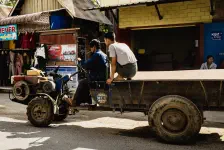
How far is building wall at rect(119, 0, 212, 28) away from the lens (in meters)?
10.8

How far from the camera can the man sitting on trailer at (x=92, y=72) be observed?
21.1 feet

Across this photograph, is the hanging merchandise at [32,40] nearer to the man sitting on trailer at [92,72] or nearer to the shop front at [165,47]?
the shop front at [165,47]

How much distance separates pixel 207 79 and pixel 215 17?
6235 mm

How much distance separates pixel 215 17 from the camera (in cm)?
1052

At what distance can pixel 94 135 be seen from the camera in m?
6.11

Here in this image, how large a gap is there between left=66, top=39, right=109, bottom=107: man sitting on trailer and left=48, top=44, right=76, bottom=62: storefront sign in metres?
7.09

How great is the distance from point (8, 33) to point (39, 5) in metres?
2.71

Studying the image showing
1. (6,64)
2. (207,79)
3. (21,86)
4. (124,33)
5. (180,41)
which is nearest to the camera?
(207,79)

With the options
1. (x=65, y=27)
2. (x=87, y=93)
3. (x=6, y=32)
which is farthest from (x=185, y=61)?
(x=6, y=32)

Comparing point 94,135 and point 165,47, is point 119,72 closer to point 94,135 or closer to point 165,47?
point 94,135

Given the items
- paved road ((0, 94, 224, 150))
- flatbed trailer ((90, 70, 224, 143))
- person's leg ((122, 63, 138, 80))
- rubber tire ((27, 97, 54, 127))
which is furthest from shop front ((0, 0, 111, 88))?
flatbed trailer ((90, 70, 224, 143))

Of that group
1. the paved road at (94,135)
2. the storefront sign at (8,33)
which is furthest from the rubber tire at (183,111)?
the storefront sign at (8,33)

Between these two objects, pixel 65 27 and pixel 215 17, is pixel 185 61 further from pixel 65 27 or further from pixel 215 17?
pixel 65 27

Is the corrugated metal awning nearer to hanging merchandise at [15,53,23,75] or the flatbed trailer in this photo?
hanging merchandise at [15,53,23,75]
